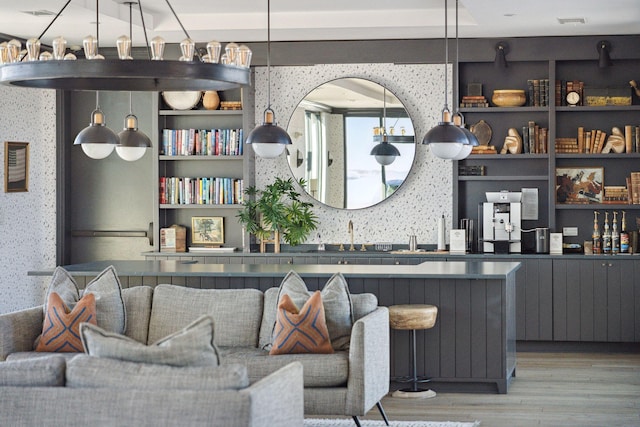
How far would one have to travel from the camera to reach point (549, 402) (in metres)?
6.85

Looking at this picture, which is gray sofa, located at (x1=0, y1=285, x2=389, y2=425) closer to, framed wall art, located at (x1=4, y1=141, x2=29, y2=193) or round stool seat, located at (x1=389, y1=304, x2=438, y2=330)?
round stool seat, located at (x1=389, y1=304, x2=438, y2=330)

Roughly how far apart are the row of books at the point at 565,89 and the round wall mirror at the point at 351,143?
1.35 m

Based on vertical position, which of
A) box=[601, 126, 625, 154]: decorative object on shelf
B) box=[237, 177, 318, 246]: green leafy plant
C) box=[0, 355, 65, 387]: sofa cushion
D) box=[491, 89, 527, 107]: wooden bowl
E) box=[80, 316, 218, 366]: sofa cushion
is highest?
box=[491, 89, 527, 107]: wooden bowl

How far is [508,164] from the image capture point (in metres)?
9.57

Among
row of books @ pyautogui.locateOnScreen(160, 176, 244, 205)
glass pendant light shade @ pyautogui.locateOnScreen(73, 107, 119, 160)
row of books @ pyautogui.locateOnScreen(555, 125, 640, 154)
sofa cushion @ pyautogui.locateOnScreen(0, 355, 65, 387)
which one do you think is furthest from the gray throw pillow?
row of books @ pyautogui.locateOnScreen(555, 125, 640, 154)

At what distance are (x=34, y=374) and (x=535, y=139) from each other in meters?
6.23

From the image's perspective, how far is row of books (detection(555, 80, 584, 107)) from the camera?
9.27 metres

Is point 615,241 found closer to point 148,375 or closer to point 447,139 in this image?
point 447,139

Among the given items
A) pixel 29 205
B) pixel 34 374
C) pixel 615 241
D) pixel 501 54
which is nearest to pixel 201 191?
pixel 29 205

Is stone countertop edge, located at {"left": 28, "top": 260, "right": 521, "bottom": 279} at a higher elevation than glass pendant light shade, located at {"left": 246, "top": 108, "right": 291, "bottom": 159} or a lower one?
lower

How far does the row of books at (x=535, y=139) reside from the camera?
9.31 meters

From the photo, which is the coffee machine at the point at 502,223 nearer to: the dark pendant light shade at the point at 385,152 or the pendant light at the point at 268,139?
the dark pendant light shade at the point at 385,152

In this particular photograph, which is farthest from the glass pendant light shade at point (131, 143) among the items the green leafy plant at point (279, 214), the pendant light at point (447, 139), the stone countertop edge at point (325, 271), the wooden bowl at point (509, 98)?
the wooden bowl at point (509, 98)

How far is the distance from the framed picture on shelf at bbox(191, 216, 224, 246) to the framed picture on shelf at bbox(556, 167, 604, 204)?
10.4 ft
